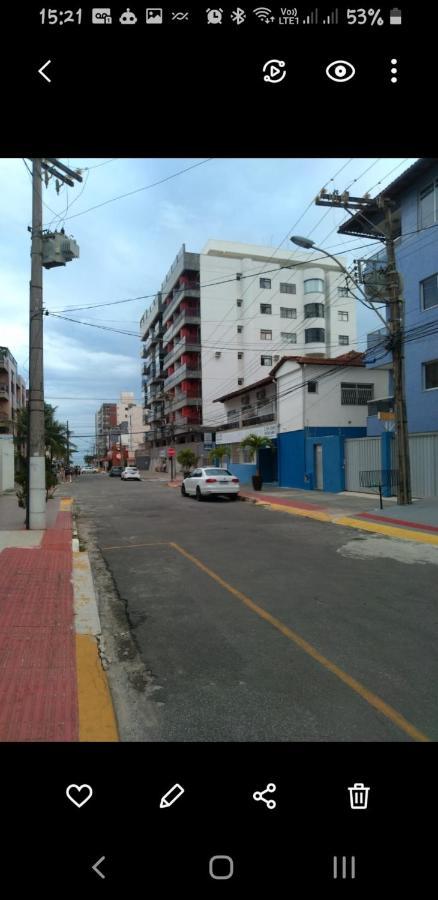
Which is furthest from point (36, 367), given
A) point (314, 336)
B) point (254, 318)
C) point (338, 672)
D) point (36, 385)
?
point (314, 336)

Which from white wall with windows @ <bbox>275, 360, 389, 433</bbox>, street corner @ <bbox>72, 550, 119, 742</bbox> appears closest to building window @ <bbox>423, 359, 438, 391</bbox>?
white wall with windows @ <bbox>275, 360, 389, 433</bbox>

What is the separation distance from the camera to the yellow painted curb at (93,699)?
309 centimetres

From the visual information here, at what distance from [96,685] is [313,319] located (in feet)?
189

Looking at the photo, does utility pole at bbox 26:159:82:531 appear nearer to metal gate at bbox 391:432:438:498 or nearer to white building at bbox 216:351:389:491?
metal gate at bbox 391:432:438:498

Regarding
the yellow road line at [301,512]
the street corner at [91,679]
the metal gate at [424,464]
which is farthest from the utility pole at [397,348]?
the street corner at [91,679]
